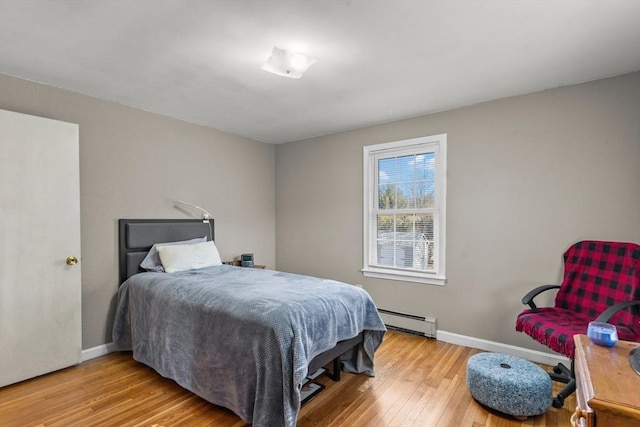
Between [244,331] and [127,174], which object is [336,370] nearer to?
[244,331]

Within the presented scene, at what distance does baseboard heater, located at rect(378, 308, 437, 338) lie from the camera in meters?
3.39

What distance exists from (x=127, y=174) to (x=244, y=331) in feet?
7.47

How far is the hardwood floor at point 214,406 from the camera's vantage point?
203 centimetres

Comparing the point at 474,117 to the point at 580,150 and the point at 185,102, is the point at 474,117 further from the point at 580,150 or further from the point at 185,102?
the point at 185,102

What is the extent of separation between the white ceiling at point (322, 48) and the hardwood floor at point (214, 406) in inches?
97.5

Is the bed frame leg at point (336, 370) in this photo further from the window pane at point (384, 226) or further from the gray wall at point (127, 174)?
the gray wall at point (127, 174)

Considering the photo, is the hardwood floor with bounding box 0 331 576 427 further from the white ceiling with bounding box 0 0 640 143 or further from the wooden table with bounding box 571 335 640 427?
the white ceiling with bounding box 0 0 640 143

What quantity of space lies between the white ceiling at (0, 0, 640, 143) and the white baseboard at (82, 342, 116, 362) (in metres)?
2.41

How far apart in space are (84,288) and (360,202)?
3.06 m

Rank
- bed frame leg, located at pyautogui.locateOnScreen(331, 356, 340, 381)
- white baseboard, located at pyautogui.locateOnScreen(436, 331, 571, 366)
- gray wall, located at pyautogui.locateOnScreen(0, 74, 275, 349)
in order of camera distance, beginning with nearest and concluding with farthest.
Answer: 1. bed frame leg, located at pyautogui.locateOnScreen(331, 356, 340, 381)
2. white baseboard, located at pyautogui.locateOnScreen(436, 331, 571, 366)
3. gray wall, located at pyautogui.locateOnScreen(0, 74, 275, 349)

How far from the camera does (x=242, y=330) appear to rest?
1953 mm

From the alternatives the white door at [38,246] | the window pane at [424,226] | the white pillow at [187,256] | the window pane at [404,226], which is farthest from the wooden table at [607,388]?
the white door at [38,246]

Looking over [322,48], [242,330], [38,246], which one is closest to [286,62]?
[322,48]

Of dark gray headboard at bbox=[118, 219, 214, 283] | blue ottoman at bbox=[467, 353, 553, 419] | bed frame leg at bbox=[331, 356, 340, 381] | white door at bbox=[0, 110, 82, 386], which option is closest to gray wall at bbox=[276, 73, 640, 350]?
blue ottoman at bbox=[467, 353, 553, 419]
